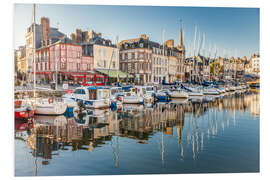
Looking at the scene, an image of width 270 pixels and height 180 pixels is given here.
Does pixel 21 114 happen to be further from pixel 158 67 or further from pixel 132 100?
pixel 158 67

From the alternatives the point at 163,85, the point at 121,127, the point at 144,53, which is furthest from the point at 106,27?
the point at 144,53

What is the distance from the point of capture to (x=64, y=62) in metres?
18.8

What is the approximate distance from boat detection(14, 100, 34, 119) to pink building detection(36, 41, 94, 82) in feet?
20.6

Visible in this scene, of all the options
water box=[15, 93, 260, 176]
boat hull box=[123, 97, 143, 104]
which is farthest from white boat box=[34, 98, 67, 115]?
boat hull box=[123, 97, 143, 104]

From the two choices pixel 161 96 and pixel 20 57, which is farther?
pixel 161 96

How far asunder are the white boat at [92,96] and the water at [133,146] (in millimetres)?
2846

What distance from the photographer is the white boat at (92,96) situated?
1303 cm

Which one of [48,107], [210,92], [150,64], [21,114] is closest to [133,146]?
[21,114]

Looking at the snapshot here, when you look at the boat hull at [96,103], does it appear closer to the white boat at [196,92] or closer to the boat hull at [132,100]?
the boat hull at [132,100]

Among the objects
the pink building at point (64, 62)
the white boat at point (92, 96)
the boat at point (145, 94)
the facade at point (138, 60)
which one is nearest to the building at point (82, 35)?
the pink building at point (64, 62)

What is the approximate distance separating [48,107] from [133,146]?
17.8 feet
